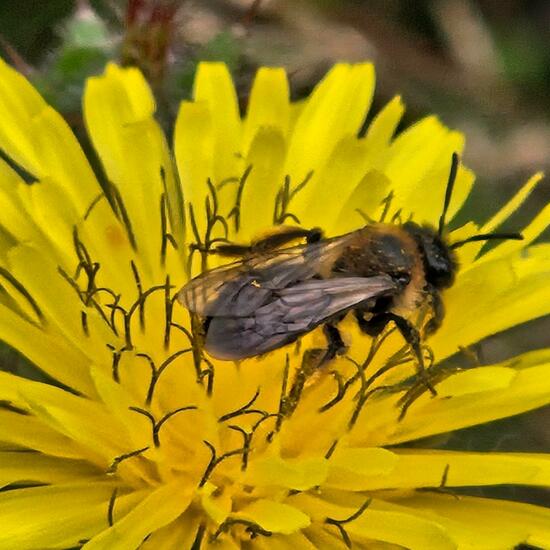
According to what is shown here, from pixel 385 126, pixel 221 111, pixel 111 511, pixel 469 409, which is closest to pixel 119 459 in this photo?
pixel 111 511


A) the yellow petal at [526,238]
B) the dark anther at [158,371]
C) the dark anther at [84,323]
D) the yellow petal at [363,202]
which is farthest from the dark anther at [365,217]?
the dark anther at [84,323]

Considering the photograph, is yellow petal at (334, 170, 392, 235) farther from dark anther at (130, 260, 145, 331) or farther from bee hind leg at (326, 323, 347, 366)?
dark anther at (130, 260, 145, 331)

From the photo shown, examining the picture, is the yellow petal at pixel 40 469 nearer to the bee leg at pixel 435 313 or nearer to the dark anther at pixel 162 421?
the dark anther at pixel 162 421

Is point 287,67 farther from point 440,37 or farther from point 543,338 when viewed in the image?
point 543,338

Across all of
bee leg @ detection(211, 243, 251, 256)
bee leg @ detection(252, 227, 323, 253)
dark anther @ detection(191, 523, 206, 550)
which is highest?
bee leg @ detection(252, 227, 323, 253)

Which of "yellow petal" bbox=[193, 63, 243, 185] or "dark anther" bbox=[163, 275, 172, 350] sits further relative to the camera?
"yellow petal" bbox=[193, 63, 243, 185]

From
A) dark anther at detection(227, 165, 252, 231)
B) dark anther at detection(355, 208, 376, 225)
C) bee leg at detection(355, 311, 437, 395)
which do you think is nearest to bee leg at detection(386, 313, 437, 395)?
bee leg at detection(355, 311, 437, 395)
